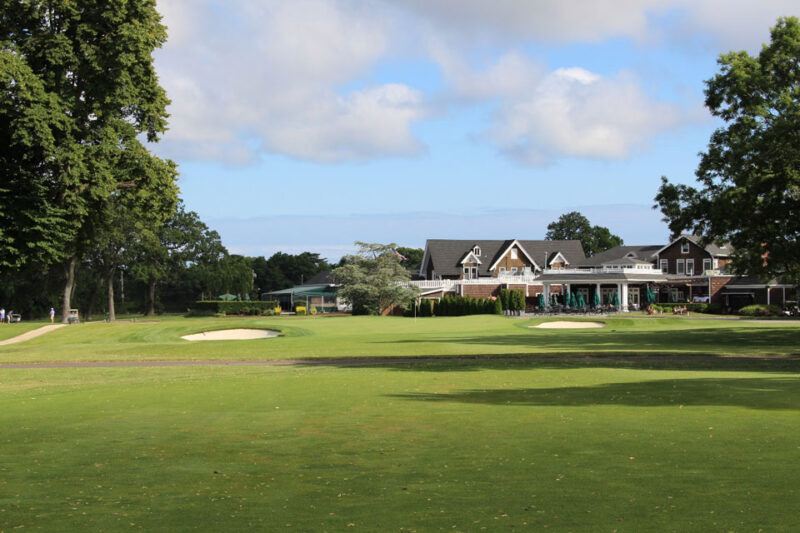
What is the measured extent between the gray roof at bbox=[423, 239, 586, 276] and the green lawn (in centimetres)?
7983

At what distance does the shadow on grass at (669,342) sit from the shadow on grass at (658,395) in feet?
46.8

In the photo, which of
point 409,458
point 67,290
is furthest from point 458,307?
point 409,458

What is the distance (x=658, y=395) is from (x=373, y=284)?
217ft

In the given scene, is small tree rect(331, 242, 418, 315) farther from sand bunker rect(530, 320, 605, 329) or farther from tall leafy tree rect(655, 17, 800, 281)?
tall leafy tree rect(655, 17, 800, 281)

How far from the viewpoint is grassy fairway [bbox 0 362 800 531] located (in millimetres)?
7688

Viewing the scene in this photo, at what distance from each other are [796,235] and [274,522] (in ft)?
113

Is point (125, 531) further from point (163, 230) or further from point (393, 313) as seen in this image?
point (163, 230)

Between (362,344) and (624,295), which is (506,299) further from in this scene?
(362,344)

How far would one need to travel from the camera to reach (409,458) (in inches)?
416

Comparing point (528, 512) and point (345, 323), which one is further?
point (345, 323)

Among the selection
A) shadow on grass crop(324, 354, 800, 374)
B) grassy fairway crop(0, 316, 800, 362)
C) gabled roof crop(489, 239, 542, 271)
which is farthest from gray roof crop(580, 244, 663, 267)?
shadow on grass crop(324, 354, 800, 374)

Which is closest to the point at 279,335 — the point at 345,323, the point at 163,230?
the point at 345,323

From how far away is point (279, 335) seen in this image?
4994 centimetres

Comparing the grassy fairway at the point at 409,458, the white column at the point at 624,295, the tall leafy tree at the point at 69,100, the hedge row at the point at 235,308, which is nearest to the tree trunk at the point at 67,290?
the tall leafy tree at the point at 69,100
